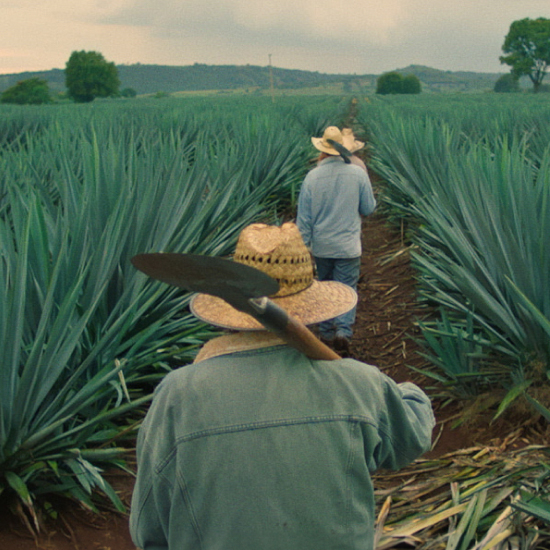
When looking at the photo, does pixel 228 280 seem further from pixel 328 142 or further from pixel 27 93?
pixel 27 93

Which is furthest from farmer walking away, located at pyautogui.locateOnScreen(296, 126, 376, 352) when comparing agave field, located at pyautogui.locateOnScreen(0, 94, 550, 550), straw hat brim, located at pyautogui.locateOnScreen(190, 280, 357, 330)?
straw hat brim, located at pyautogui.locateOnScreen(190, 280, 357, 330)

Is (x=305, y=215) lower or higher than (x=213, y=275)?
lower

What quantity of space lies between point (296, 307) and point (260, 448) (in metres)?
0.35

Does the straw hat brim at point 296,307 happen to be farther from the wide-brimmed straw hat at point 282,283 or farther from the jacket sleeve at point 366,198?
the jacket sleeve at point 366,198

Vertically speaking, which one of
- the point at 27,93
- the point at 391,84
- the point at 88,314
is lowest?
the point at 88,314

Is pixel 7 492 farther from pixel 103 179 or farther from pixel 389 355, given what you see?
pixel 389 355

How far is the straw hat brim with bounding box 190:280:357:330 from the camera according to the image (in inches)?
51.4

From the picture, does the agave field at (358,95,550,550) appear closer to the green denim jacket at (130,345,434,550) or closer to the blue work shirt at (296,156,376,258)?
the blue work shirt at (296,156,376,258)

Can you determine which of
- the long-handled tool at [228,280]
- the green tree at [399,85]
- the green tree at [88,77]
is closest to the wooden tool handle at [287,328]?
the long-handled tool at [228,280]

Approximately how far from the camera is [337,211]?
14.1ft

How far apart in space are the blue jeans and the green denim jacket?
9.82 feet

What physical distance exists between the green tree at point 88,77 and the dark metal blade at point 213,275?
89744 mm

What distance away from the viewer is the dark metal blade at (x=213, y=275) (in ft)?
3.29

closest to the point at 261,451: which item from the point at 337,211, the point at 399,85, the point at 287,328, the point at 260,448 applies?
the point at 260,448
